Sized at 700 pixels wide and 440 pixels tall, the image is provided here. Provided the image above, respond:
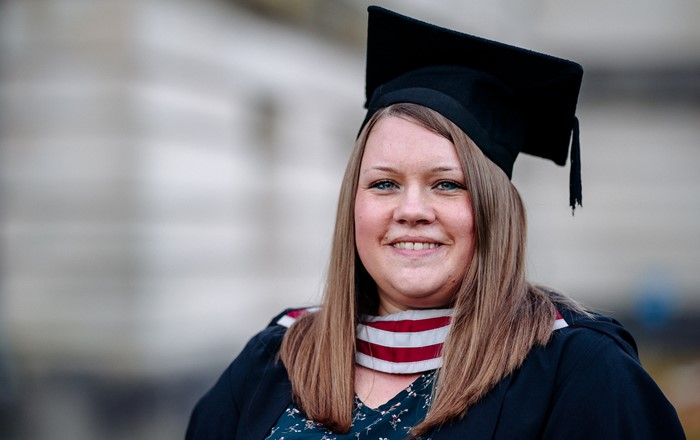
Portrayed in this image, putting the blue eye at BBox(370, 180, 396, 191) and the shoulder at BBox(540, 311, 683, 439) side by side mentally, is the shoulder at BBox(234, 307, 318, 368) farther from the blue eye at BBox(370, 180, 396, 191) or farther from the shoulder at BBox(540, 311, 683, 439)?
the shoulder at BBox(540, 311, 683, 439)

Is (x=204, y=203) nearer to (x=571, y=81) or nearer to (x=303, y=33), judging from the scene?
(x=303, y=33)

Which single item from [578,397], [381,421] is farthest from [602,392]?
[381,421]

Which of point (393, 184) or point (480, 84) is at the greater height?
point (480, 84)

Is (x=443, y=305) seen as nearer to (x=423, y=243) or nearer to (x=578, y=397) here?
(x=423, y=243)

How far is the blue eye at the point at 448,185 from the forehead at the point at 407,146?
0.05 metres

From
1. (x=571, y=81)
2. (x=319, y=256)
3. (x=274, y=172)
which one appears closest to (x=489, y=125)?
(x=571, y=81)

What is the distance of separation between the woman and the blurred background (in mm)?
3748

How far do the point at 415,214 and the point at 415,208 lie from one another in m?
0.02

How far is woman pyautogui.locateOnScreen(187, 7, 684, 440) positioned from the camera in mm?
2512

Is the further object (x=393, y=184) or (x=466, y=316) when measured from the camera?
(x=393, y=184)

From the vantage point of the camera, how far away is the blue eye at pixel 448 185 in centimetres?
278

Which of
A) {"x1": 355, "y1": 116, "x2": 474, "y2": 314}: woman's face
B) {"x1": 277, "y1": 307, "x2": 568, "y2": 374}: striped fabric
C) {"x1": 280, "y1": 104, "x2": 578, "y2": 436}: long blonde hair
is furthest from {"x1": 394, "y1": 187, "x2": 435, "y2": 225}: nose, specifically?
{"x1": 277, "y1": 307, "x2": 568, "y2": 374}: striped fabric

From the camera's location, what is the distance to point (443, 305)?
2910 mm

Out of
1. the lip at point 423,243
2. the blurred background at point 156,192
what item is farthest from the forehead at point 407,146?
the blurred background at point 156,192
